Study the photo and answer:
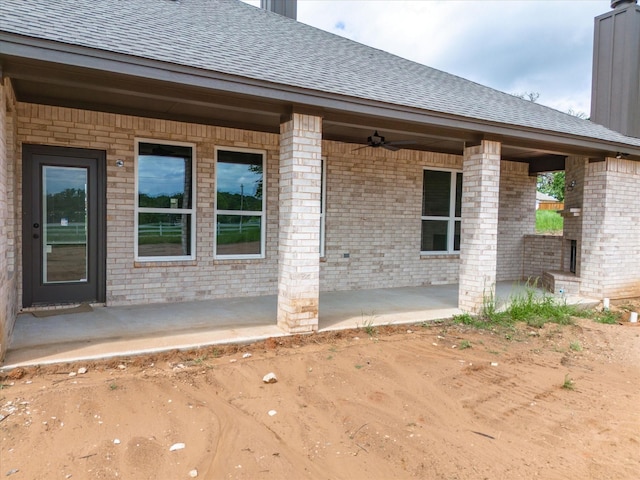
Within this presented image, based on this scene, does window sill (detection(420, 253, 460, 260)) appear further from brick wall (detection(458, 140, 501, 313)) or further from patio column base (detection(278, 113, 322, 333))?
patio column base (detection(278, 113, 322, 333))

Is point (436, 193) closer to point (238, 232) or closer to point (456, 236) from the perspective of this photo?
point (456, 236)

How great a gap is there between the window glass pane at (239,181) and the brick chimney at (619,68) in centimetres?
765

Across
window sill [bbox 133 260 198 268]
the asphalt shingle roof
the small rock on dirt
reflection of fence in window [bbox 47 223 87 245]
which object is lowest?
the small rock on dirt

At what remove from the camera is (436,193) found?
10.1 meters

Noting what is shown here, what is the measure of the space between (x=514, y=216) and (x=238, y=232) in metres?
7.06

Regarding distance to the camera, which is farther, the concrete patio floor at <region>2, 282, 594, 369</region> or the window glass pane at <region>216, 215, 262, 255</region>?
the window glass pane at <region>216, 215, 262, 255</region>

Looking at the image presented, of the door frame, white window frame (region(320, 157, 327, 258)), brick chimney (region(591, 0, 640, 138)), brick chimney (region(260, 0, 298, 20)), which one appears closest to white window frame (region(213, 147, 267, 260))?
white window frame (region(320, 157, 327, 258))

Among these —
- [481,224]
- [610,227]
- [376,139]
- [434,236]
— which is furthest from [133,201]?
[610,227]

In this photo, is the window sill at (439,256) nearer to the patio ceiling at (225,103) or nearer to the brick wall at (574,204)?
the brick wall at (574,204)

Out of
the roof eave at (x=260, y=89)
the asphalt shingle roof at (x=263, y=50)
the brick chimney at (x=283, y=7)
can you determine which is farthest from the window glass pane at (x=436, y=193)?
the brick chimney at (x=283, y=7)

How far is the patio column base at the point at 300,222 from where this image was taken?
5473mm

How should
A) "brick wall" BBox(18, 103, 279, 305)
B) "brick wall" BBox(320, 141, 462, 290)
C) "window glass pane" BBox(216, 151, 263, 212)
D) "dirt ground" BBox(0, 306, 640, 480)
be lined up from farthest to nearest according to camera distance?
"brick wall" BBox(320, 141, 462, 290) < "window glass pane" BBox(216, 151, 263, 212) < "brick wall" BBox(18, 103, 279, 305) < "dirt ground" BBox(0, 306, 640, 480)

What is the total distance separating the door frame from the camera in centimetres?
612

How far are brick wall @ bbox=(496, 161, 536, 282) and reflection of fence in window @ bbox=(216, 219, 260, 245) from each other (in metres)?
6.17
